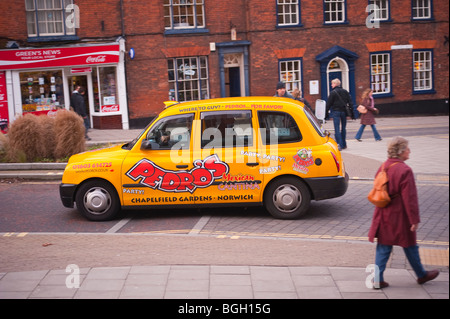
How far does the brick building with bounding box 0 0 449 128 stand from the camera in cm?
2327

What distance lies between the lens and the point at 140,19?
77.9 feet

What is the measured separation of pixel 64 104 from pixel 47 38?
2.69m

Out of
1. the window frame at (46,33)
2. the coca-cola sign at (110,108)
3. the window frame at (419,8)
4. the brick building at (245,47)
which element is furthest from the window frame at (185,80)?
the window frame at (419,8)

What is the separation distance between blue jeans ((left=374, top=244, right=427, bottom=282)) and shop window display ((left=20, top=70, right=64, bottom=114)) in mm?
19752

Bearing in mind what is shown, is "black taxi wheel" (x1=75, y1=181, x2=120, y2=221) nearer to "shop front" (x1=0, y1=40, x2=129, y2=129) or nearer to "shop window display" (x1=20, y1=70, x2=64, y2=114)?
"shop front" (x1=0, y1=40, x2=129, y2=129)

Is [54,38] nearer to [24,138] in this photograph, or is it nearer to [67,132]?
[24,138]

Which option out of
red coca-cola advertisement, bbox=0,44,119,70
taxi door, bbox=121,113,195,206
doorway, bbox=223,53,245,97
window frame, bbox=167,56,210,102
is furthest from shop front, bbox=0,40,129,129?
taxi door, bbox=121,113,195,206

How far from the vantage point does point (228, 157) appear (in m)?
8.73

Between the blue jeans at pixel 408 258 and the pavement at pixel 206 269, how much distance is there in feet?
0.51

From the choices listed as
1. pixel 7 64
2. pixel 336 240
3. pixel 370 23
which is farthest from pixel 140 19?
pixel 336 240

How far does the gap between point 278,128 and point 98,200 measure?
9.85 feet

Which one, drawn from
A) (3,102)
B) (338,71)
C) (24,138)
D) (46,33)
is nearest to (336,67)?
(338,71)

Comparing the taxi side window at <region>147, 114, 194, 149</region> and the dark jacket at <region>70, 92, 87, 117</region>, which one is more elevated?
the dark jacket at <region>70, 92, 87, 117</region>

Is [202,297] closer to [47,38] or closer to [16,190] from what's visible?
[16,190]
